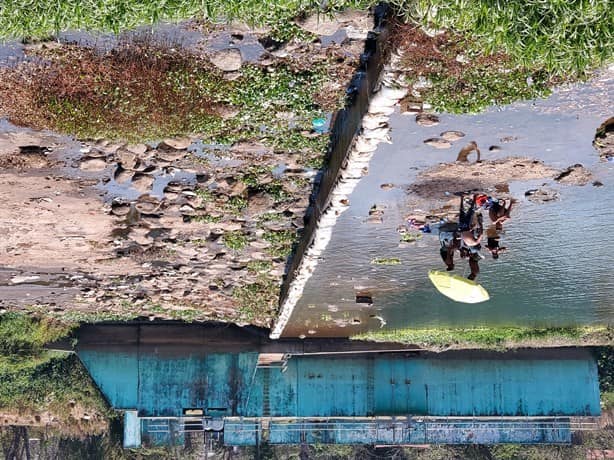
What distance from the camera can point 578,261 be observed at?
819cm

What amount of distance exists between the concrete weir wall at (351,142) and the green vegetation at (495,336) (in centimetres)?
400

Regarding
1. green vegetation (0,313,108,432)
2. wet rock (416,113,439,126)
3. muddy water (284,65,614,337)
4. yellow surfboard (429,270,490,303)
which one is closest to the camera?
wet rock (416,113,439,126)

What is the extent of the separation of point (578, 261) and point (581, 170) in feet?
7.75

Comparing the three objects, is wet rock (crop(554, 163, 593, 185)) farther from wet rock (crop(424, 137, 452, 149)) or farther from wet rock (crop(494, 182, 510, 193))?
wet rock (crop(424, 137, 452, 149))

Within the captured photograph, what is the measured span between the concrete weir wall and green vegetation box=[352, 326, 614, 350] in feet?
13.1

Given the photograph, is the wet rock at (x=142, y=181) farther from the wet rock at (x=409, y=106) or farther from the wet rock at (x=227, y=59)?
the wet rock at (x=409, y=106)

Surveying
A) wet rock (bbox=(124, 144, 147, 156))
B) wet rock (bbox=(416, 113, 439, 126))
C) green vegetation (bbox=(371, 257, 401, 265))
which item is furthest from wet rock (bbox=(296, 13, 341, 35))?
green vegetation (bbox=(371, 257, 401, 265))

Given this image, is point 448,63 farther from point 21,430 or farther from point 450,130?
point 21,430

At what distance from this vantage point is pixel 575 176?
6.37 meters

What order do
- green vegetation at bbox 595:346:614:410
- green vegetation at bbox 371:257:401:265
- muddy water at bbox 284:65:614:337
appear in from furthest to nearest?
green vegetation at bbox 595:346:614:410 → green vegetation at bbox 371:257:401:265 → muddy water at bbox 284:65:614:337

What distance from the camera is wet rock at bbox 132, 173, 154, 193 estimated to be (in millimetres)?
6172

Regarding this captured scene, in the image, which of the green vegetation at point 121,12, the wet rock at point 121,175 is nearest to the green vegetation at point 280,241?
the wet rock at point 121,175

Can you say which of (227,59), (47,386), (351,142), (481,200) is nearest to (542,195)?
(481,200)

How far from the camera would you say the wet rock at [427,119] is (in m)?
5.48
